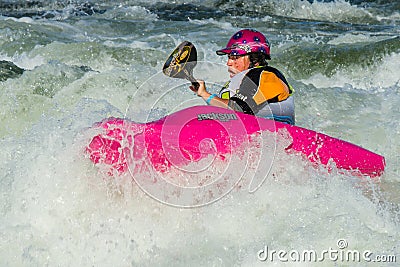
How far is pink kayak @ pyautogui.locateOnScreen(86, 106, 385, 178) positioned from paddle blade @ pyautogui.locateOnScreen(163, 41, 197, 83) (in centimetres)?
25

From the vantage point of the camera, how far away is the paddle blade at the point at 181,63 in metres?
3.96

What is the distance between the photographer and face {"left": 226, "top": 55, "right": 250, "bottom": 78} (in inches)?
169

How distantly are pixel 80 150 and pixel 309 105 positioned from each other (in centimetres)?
278

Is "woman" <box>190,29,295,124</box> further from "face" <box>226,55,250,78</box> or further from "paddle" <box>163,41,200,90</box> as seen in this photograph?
"paddle" <box>163,41,200,90</box>

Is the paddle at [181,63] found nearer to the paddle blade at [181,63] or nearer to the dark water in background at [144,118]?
the paddle blade at [181,63]

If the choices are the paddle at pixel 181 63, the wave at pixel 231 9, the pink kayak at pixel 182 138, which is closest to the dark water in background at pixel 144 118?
the pink kayak at pixel 182 138

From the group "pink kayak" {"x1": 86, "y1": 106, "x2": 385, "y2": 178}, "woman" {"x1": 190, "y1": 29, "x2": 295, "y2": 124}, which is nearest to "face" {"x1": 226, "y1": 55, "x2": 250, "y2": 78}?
"woman" {"x1": 190, "y1": 29, "x2": 295, "y2": 124}

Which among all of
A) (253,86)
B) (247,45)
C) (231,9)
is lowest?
(231,9)

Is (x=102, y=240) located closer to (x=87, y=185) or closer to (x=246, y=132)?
(x=87, y=185)

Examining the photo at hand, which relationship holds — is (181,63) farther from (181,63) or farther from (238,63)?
(238,63)

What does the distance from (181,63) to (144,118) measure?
1.50ft

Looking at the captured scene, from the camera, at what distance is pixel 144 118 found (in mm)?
4168

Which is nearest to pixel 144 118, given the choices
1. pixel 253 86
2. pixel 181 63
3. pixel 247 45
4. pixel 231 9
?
pixel 181 63

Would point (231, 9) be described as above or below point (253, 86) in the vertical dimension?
below
